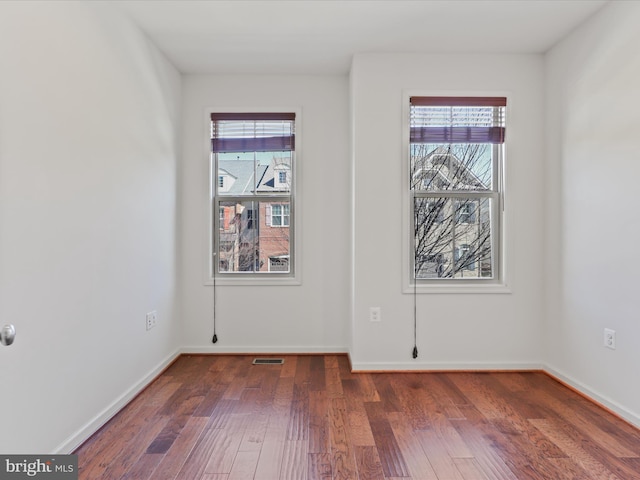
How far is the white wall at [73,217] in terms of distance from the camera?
167 centimetres

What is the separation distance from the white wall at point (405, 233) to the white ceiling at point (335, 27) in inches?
7.1

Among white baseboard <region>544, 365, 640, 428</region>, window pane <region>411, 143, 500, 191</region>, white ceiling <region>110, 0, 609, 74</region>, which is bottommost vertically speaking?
white baseboard <region>544, 365, 640, 428</region>

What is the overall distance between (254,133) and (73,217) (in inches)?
78.7

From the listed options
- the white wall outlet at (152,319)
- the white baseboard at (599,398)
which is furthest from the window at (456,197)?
the white wall outlet at (152,319)

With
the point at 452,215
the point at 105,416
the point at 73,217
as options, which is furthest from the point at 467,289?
the point at 73,217

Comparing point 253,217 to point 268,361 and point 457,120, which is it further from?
point 457,120

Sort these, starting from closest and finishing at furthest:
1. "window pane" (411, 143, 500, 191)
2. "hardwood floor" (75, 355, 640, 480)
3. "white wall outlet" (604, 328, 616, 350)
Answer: "hardwood floor" (75, 355, 640, 480) → "white wall outlet" (604, 328, 616, 350) → "window pane" (411, 143, 500, 191)

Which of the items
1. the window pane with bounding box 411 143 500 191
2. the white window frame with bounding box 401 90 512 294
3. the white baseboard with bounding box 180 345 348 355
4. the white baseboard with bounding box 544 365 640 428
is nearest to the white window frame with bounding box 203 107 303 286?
the white baseboard with bounding box 180 345 348 355

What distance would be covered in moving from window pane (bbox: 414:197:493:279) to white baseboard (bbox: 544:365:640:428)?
91cm

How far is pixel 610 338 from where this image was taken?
2559 millimetres

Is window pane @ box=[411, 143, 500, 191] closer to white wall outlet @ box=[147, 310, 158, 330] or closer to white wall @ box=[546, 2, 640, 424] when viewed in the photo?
white wall @ box=[546, 2, 640, 424]

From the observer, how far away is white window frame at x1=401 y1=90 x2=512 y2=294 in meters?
3.28

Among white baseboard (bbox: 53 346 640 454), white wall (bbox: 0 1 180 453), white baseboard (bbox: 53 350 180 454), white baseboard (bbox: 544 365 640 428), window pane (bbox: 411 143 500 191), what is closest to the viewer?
Answer: white wall (bbox: 0 1 180 453)

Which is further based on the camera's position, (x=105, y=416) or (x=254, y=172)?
(x=254, y=172)
